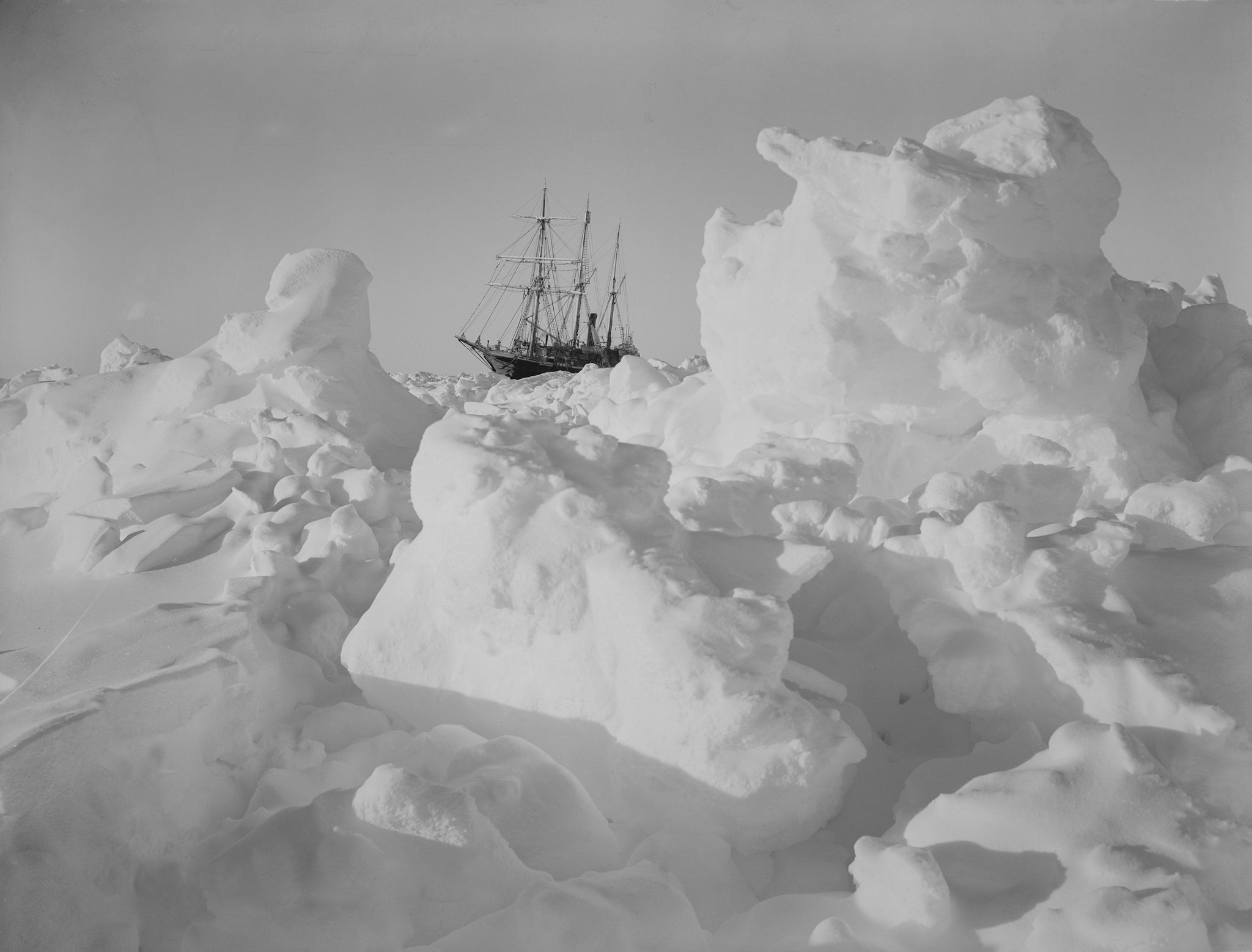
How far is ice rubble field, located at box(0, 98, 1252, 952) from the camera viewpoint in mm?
1256

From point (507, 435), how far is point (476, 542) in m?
0.23

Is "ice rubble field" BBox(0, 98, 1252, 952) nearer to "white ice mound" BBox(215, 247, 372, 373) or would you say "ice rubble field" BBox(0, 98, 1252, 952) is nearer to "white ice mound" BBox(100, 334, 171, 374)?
"white ice mound" BBox(215, 247, 372, 373)

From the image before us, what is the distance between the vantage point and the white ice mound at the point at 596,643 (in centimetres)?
145

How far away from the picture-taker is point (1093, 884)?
1.23 meters

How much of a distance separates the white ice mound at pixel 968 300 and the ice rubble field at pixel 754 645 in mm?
11

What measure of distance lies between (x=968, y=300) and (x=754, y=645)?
1.39m

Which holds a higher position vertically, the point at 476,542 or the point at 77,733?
the point at 476,542

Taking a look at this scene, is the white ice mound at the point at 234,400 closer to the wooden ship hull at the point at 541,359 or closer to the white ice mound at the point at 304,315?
the white ice mound at the point at 304,315

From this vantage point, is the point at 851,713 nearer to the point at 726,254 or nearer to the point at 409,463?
the point at 726,254

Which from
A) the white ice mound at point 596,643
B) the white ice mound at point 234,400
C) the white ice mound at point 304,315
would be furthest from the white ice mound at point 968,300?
the white ice mound at point 304,315

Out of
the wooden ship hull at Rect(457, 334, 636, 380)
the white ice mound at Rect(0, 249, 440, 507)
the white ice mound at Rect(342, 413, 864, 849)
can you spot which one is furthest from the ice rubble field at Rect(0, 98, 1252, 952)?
the wooden ship hull at Rect(457, 334, 636, 380)

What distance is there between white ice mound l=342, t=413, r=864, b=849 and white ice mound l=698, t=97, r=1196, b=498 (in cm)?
94

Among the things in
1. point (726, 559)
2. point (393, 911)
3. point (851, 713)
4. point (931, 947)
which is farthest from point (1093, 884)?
point (393, 911)

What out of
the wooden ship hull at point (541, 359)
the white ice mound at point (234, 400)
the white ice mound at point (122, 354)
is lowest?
the wooden ship hull at point (541, 359)
